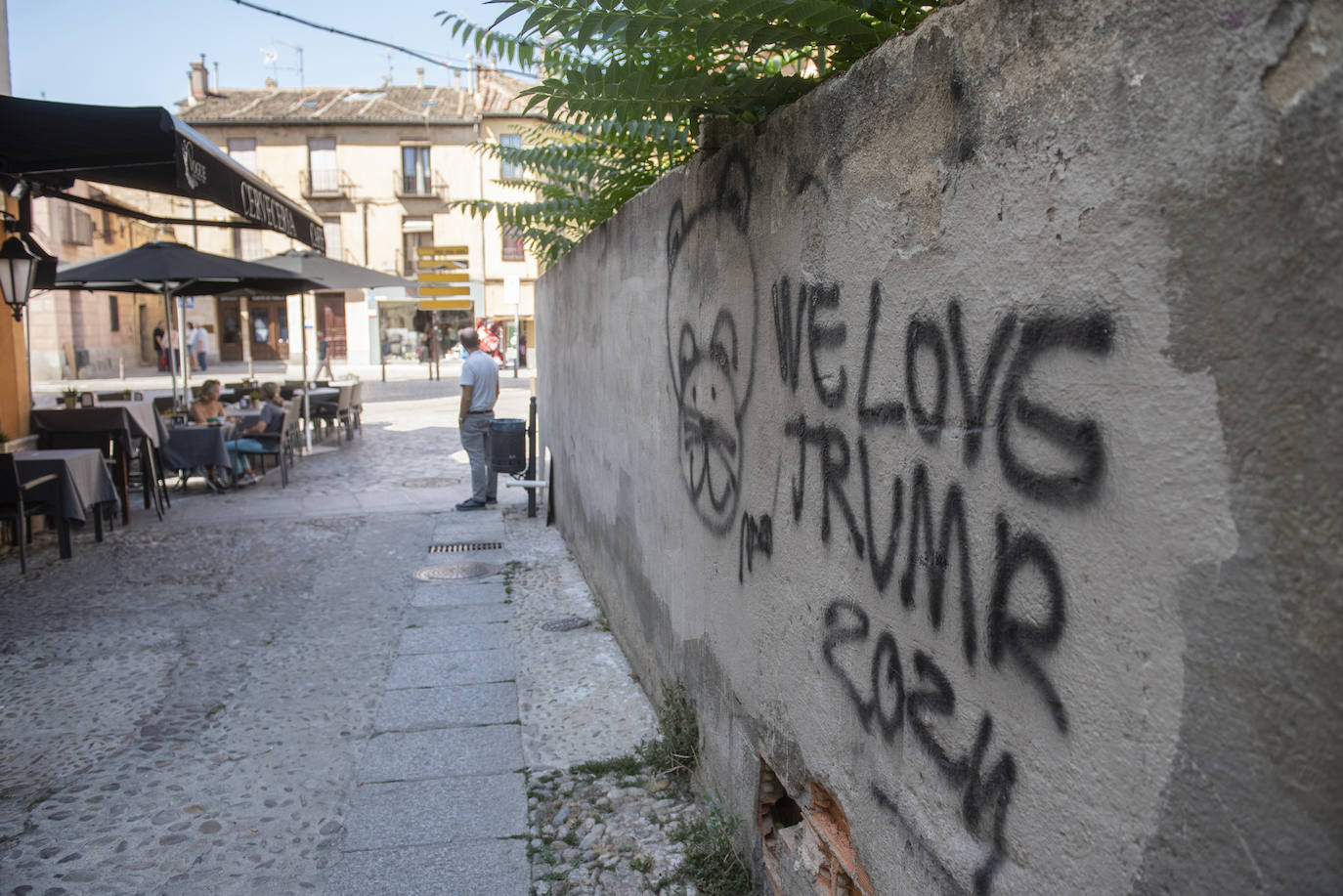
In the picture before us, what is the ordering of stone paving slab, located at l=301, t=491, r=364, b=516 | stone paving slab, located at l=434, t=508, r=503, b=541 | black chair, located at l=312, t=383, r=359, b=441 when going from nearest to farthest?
stone paving slab, located at l=434, t=508, r=503, b=541
stone paving slab, located at l=301, t=491, r=364, b=516
black chair, located at l=312, t=383, r=359, b=441

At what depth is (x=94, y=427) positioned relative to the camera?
876 centimetres

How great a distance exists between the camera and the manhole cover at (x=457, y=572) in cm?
684

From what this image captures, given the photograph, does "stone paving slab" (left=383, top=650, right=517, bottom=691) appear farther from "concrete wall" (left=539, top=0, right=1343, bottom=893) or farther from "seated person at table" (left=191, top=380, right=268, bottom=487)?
"seated person at table" (left=191, top=380, right=268, bottom=487)

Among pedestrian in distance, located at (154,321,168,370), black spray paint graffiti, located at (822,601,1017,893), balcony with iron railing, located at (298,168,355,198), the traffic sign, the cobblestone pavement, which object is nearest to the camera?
black spray paint graffiti, located at (822,601,1017,893)

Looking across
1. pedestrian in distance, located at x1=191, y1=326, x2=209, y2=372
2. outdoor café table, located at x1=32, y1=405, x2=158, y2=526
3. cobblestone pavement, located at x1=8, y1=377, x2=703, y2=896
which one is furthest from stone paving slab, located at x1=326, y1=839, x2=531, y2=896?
pedestrian in distance, located at x1=191, y1=326, x2=209, y2=372

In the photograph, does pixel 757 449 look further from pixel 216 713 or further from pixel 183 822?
pixel 216 713

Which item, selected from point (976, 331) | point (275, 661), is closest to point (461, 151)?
point (275, 661)

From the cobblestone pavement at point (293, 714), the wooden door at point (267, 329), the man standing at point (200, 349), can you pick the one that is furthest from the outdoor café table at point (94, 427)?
the wooden door at point (267, 329)

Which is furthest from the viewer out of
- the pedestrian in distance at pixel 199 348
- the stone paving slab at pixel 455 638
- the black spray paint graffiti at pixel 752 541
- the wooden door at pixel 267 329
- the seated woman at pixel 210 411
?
the wooden door at pixel 267 329

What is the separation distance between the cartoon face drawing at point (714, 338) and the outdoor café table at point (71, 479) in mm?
5661

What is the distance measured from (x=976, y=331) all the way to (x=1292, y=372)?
62cm

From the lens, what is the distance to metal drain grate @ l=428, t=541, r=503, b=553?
7730 mm

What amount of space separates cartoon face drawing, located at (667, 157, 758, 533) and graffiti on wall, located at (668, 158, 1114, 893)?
0.08 metres

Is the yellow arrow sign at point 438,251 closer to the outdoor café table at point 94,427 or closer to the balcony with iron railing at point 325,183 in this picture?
the outdoor café table at point 94,427
